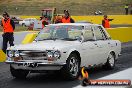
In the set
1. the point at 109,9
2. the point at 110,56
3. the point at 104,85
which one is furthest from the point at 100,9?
the point at 104,85

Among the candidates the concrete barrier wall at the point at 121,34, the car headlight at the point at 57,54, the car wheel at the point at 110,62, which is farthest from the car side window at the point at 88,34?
the concrete barrier wall at the point at 121,34

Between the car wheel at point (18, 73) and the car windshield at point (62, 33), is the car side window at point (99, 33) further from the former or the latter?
the car wheel at point (18, 73)

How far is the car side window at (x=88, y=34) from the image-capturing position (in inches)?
461

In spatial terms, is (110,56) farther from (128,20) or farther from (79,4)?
(79,4)

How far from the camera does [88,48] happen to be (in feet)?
37.4

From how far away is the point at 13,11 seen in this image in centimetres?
7319

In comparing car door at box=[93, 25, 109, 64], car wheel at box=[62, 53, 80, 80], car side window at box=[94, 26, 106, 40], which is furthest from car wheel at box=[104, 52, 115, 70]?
car wheel at box=[62, 53, 80, 80]

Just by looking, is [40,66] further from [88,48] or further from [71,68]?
[88,48]

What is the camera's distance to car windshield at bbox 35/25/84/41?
1152cm

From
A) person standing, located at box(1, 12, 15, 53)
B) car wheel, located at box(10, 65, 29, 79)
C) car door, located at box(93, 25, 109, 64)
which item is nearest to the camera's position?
car wheel, located at box(10, 65, 29, 79)

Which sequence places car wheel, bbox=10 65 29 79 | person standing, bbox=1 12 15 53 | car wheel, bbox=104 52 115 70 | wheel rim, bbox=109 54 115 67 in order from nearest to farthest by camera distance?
car wheel, bbox=10 65 29 79
car wheel, bbox=104 52 115 70
wheel rim, bbox=109 54 115 67
person standing, bbox=1 12 15 53

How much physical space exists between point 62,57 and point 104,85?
2120 millimetres

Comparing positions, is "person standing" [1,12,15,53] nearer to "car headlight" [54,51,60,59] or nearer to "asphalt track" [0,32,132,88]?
"asphalt track" [0,32,132,88]

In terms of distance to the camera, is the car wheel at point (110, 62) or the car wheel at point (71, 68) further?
the car wheel at point (110, 62)
